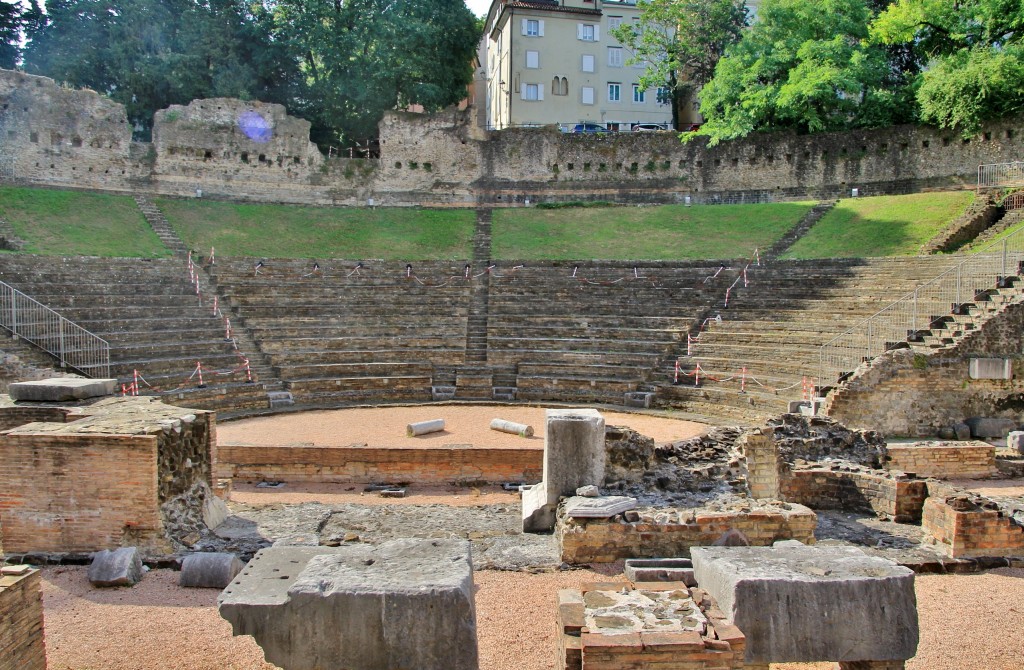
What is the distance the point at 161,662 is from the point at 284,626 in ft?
5.68

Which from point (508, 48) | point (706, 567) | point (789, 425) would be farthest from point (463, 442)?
point (508, 48)

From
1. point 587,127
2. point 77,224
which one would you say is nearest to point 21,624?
point 77,224

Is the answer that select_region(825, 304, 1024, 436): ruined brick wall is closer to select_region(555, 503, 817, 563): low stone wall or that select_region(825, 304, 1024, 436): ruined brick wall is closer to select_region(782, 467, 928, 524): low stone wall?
select_region(782, 467, 928, 524): low stone wall

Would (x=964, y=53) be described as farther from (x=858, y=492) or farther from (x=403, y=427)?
(x=403, y=427)

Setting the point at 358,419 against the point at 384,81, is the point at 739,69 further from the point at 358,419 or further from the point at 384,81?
the point at 358,419

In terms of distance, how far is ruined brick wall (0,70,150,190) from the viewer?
26.0 meters

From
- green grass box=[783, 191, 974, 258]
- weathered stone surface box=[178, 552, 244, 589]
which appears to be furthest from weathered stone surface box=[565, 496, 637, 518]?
green grass box=[783, 191, 974, 258]

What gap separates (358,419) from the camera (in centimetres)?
1484

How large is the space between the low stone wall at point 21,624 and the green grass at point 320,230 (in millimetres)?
18594

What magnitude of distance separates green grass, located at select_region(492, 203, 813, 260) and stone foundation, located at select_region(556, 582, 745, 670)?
769 inches

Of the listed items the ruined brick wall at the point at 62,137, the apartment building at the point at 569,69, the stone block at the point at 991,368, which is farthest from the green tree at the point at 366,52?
the stone block at the point at 991,368

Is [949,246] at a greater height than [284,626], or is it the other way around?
[949,246]

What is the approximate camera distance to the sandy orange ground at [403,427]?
1253 cm

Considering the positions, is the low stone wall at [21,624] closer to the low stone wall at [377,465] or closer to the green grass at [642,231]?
the low stone wall at [377,465]
